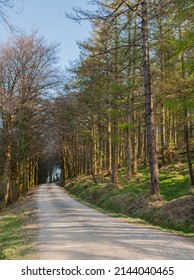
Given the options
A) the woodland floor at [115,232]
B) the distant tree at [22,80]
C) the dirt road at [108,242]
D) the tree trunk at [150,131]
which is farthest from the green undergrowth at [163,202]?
the distant tree at [22,80]

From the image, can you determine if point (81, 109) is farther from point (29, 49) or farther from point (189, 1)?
point (189, 1)

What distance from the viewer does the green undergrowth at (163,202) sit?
1185cm

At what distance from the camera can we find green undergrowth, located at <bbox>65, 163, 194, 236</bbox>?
467 inches

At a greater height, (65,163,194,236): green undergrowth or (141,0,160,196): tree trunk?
(141,0,160,196): tree trunk

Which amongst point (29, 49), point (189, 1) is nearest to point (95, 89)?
point (29, 49)

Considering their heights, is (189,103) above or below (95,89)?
below

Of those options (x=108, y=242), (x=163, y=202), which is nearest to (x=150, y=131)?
(x=163, y=202)

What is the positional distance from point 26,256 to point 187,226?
5.81 meters

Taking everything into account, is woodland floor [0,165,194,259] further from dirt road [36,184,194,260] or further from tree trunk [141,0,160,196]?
tree trunk [141,0,160,196]

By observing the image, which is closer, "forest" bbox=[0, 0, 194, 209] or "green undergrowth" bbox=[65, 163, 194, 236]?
"green undergrowth" bbox=[65, 163, 194, 236]

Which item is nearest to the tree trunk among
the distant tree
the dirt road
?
the dirt road

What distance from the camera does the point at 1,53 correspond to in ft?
79.4

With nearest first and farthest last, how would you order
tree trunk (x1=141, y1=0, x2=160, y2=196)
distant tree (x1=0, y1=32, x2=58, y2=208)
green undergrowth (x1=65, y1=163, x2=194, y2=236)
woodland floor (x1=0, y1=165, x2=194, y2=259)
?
1. woodland floor (x1=0, y1=165, x2=194, y2=259)
2. green undergrowth (x1=65, y1=163, x2=194, y2=236)
3. tree trunk (x1=141, y1=0, x2=160, y2=196)
4. distant tree (x1=0, y1=32, x2=58, y2=208)

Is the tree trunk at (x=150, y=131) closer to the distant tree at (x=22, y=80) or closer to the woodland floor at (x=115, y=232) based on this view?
the woodland floor at (x=115, y=232)
